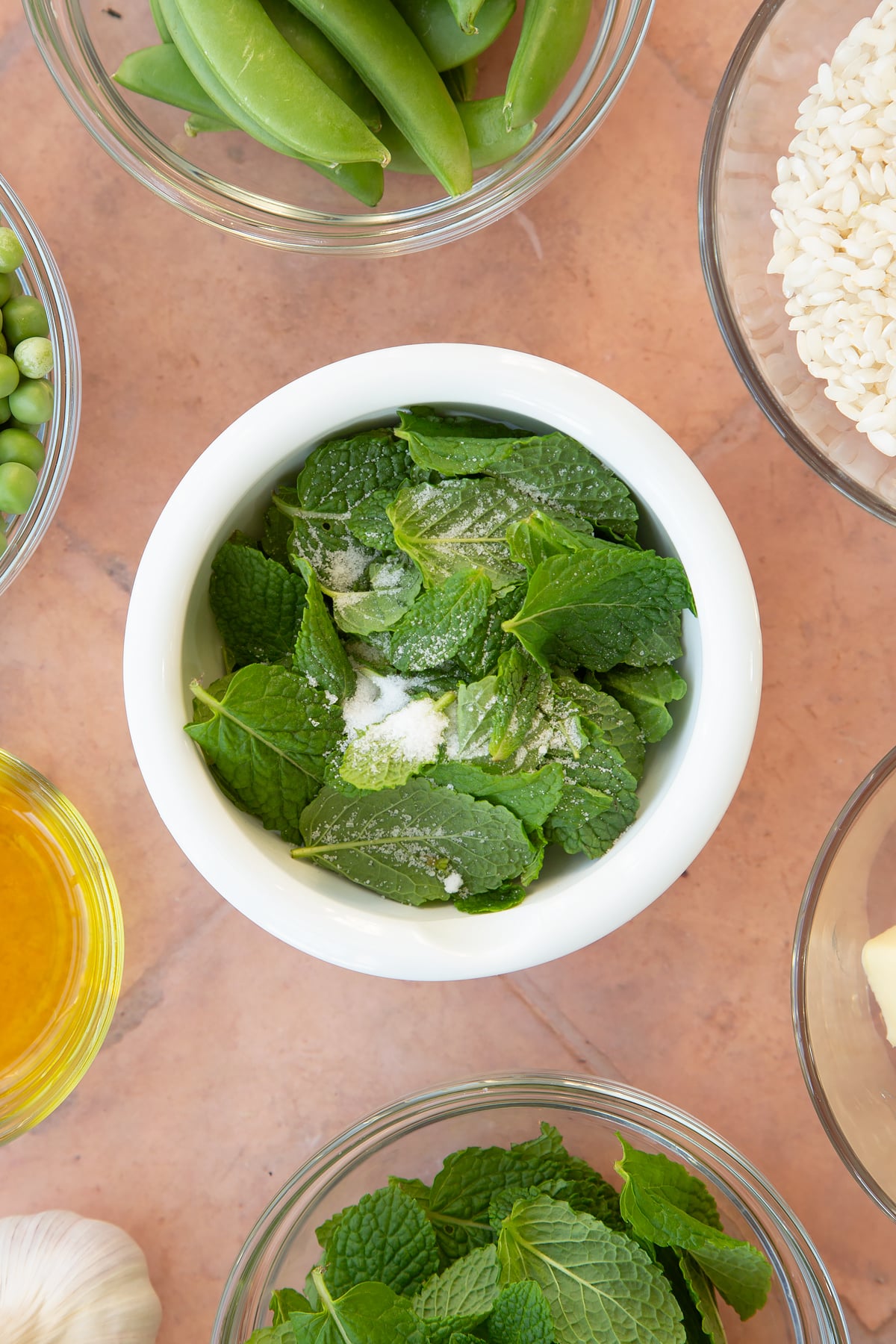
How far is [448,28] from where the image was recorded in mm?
904

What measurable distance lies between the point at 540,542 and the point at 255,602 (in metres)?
0.24

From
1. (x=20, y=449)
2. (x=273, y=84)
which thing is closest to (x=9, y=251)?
(x=20, y=449)

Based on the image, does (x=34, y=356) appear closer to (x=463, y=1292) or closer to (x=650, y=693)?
(x=650, y=693)

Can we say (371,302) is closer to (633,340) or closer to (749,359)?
(633,340)

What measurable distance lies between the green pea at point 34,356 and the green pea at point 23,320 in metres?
0.02

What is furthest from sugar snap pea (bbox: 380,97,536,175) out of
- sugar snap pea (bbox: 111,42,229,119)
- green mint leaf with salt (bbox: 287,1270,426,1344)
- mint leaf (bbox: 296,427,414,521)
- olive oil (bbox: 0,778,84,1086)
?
green mint leaf with salt (bbox: 287,1270,426,1344)

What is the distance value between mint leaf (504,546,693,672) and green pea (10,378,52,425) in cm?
48

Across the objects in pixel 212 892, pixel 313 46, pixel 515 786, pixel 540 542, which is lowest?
pixel 212 892

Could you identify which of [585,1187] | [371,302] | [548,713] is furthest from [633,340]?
[585,1187]

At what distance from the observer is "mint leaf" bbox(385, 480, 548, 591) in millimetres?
850

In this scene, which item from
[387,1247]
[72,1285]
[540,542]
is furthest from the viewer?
[72,1285]

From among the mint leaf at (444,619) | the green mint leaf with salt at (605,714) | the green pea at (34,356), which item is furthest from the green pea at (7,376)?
the green mint leaf with salt at (605,714)

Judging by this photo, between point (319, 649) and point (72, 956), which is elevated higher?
point (319, 649)

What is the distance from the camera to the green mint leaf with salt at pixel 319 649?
0.84 metres
